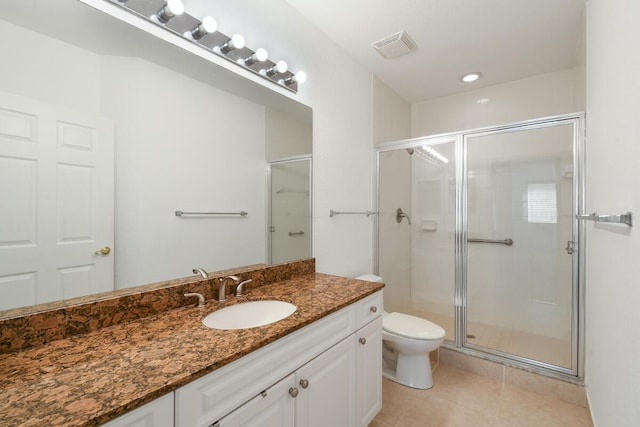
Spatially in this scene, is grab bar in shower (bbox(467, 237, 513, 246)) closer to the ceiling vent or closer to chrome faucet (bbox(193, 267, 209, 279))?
the ceiling vent

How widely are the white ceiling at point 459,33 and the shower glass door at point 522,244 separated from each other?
65 cm

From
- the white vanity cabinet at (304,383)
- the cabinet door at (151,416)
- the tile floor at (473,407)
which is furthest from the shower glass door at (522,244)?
the cabinet door at (151,416)

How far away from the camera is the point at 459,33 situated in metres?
2.06

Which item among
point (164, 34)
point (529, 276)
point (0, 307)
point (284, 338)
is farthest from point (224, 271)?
point (529, 276)

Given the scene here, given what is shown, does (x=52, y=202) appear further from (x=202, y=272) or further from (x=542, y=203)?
(x=542, y=203)

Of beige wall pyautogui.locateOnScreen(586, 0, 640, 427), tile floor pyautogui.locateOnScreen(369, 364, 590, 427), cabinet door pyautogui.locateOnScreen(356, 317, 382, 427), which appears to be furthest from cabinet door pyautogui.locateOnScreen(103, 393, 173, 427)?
tile floor pyautogui.locateOnScreen(369, 364, 590, 427)

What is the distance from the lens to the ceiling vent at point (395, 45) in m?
2.09

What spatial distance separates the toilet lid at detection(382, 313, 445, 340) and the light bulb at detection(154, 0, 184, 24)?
2170 millimetres

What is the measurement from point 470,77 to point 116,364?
3.23 meters

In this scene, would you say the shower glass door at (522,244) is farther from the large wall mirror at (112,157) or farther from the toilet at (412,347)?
the large wall mirror at (112,157)

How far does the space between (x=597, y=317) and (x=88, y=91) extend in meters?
2.45

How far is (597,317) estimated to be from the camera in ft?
4.85

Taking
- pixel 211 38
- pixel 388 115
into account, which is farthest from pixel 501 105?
pixel 211 38

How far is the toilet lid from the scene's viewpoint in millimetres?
1965
